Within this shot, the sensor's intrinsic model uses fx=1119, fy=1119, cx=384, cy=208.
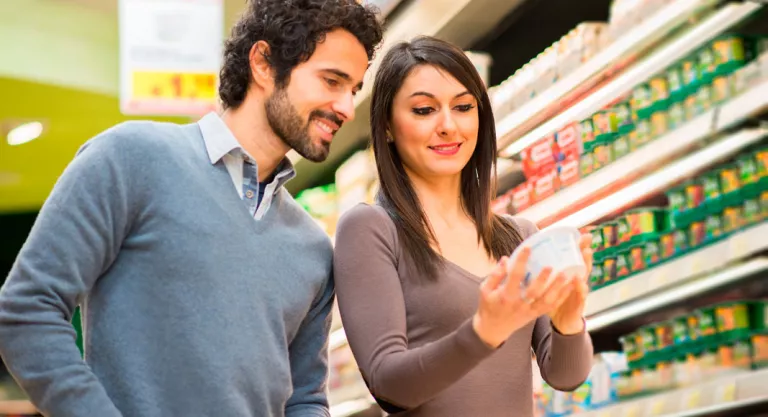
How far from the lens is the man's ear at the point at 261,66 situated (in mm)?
2016

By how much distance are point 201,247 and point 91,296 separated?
189mm

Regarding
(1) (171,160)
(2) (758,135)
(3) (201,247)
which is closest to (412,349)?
(3) (201,247)

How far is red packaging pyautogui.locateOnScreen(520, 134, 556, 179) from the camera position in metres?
3.73

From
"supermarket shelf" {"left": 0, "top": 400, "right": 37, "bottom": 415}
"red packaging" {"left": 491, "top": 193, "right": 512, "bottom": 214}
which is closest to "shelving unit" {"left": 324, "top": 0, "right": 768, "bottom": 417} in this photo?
"red packaging" {"left": 491, "top": 193, "right": 512, "bottom": 214}

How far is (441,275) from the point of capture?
1837 millimetres

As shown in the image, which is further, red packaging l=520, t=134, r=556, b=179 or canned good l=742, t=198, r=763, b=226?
red packaging l=520, t=134, r=556, b=179

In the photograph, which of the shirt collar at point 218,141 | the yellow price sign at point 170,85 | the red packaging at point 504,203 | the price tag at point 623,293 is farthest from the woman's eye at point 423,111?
the yellow price sign at point 170,85

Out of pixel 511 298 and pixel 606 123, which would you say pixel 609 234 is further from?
pixel 511 298

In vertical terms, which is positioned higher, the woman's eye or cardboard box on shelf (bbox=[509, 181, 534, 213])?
the woman's eye

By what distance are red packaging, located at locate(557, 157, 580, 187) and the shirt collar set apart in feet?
5.78

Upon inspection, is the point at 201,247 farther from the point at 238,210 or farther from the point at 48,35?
the point at 48,35

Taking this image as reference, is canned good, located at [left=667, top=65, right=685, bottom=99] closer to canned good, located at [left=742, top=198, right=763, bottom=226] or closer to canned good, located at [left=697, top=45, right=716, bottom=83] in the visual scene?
canned good, located at [left=697, top=45, right=716, bottom=83]

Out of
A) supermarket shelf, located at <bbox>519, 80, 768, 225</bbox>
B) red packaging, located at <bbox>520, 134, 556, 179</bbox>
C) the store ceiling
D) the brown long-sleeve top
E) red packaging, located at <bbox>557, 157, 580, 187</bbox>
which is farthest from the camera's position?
the store ceiling

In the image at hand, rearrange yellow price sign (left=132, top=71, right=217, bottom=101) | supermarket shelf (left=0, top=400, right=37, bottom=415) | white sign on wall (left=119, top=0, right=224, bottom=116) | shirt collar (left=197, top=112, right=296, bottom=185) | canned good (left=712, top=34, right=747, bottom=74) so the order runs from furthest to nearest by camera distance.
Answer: yellow price sign (left=132, top=71, right=217, bottom=101) → white sign on wall (left=119, top=0, right=224, bottom=116) → supermarket shelf (left=0, top=400, right=37, bottom=415) → canned good (left=712, top=34, right=747, bottom=74) → shirt collar (left=197, top=112, right=296, bottom=185)
